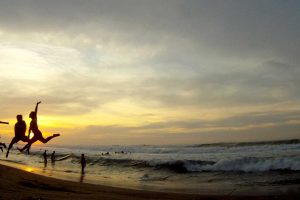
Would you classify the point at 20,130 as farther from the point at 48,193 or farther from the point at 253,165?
the point at 253,165

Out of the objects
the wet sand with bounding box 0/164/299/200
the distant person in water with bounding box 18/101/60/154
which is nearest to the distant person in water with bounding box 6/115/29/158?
the distant person in water with bounding box 18/101/60/154

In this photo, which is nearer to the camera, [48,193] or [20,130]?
[48,193]

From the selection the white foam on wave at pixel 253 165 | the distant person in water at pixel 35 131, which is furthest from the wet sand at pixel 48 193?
the white foam on wave at pixel 253 165

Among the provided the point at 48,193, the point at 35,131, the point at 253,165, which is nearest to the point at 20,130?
the point at 35,131

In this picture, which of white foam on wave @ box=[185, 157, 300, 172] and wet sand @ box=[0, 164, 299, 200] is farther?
white foam on wave @ box=[185, 157, 300, 172]

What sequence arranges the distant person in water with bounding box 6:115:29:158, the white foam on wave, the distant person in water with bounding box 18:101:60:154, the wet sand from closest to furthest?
the wet sand < the distant person in water with bounding box 18:101:60:154 < the distant person in water with bounding box 6:115:29:158 < the white foam on wave

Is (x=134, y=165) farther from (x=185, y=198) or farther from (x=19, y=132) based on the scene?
(x=19, y=132)

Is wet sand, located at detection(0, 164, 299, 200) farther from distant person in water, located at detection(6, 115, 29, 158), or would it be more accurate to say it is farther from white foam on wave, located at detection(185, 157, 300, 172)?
white foam on wave, located at detection(185, 157, 300, 172)

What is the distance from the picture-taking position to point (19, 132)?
1566 cm

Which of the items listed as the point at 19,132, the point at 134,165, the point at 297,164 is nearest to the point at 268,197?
the point at 19,132

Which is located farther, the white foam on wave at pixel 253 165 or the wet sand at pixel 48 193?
the white foam on wave at pixel 253 165

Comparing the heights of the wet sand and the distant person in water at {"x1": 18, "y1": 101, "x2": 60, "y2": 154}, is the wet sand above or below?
below

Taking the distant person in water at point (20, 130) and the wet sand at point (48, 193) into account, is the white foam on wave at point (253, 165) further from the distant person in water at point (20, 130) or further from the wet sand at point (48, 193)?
the distant person in water at point (20, 130)

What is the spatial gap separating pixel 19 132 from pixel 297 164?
29916 millimetres
